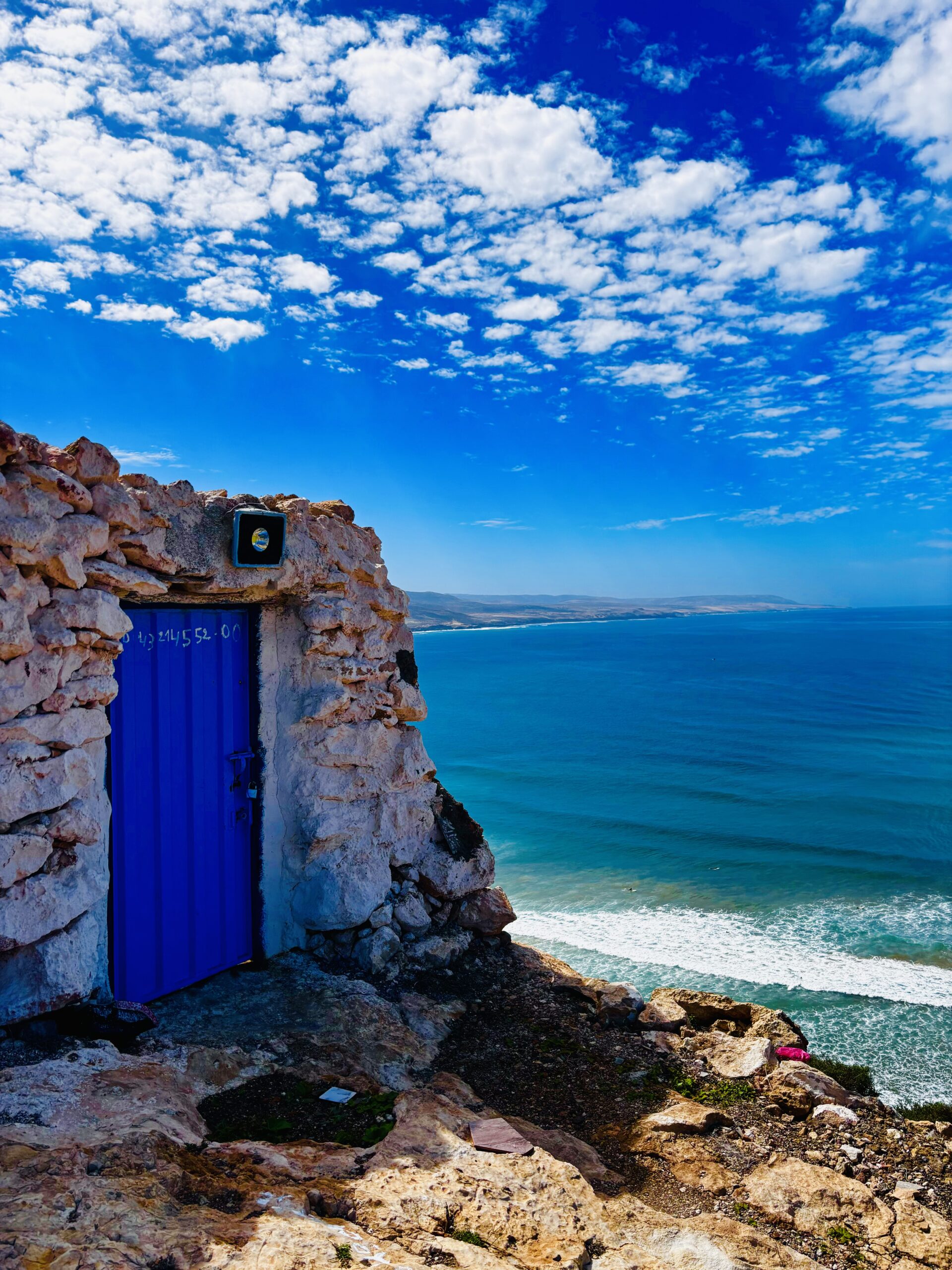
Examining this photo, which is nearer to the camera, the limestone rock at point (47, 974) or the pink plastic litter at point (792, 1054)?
the limestone rock at point (47, 974)

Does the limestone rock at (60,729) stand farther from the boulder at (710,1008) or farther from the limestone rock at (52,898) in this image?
the boulder at (710,1008)

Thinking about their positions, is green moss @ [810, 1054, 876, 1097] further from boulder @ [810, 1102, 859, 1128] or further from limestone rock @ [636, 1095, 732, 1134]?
limestone rock @ [636, 1095, 732, 1134]

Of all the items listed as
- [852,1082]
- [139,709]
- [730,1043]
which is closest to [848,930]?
[852,1082]

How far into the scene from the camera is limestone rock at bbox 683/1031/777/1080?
18.1 ft

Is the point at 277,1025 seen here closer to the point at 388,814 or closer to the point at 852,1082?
the point at 388,814

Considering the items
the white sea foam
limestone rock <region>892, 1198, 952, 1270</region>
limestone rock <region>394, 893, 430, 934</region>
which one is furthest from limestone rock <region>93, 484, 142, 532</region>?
the white sea foam

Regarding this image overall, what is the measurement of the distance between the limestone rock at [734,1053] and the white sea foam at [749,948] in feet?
17.1

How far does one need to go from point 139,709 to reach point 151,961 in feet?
5.40

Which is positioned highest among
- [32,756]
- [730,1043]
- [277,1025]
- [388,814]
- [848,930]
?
[32,756]

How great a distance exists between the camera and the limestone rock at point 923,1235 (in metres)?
3.84

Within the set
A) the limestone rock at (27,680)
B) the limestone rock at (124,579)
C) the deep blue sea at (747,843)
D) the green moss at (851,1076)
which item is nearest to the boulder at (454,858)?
the green moss at (851,1076)

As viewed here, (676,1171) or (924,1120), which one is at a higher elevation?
(676,1171)

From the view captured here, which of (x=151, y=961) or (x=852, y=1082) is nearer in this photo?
(x=151, y=961)

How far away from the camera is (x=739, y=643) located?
4168 inches
